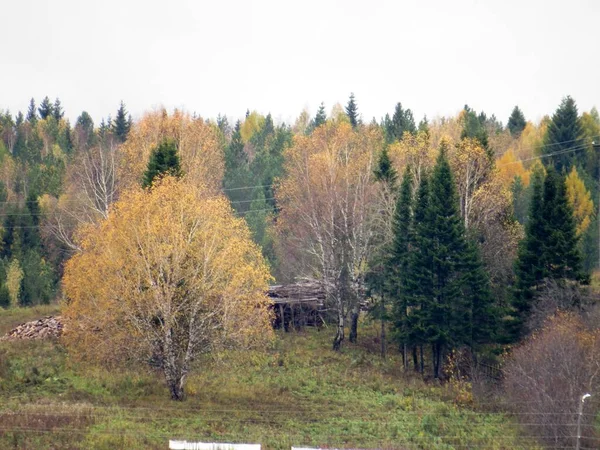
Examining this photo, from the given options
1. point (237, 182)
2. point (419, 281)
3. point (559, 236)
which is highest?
point (237, 182)

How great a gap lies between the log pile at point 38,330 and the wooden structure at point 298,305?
1316 cm

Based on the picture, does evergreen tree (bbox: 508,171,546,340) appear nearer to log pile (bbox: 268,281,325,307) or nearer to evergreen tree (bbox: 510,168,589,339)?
evergreen tree (bbox: 510,168,589,339)

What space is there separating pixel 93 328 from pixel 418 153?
1075 inches

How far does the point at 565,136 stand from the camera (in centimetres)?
7500

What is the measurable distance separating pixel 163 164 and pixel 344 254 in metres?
12.3

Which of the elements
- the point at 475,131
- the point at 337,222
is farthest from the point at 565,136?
the point at 337,222

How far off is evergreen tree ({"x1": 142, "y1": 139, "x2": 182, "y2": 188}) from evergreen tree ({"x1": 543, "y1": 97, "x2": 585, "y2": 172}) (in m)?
42.8

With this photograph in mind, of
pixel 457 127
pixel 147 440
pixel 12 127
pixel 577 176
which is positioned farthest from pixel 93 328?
pixel 12 127

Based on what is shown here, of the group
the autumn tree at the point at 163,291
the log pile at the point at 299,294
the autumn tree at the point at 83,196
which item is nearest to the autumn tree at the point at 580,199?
the log pile at the point at 299,294

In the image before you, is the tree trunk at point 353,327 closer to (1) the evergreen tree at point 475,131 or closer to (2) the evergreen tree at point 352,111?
(1) the evergreen tree at point 475,131

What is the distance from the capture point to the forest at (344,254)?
33.7m

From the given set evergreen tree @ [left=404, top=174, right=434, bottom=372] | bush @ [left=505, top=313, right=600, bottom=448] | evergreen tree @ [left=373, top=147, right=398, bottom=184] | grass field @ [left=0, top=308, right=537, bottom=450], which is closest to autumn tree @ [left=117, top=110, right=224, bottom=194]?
evergreen tree @ [left=373, top=147, right=398, bottom=184]

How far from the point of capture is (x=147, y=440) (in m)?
26.8

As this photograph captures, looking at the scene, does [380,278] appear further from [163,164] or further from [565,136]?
[565,136]
